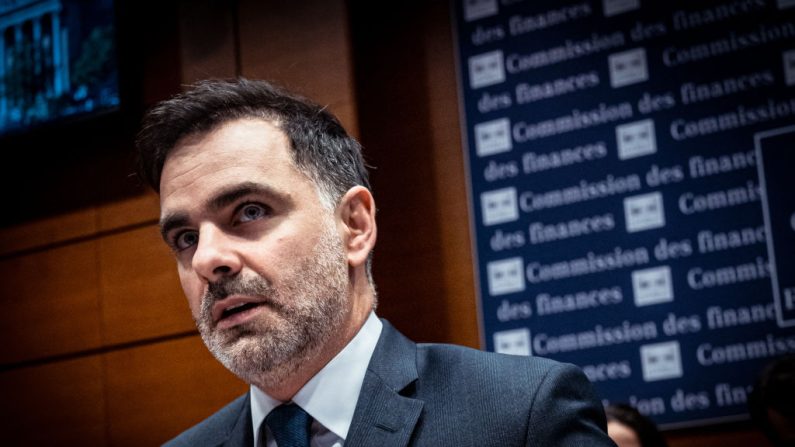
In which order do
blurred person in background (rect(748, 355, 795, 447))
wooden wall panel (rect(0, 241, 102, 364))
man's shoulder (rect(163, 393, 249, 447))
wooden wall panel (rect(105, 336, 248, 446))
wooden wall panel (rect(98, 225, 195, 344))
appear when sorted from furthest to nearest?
1. wooden wall panel (rect(0, 241, 102, 364))
2. wooden wall panel (rect(98, 225, 195, 344))
3. wooden wall panel (rect(105, 336, 248, 446))
4. blurred person in background (rect(748, 355, 795, 447))
5. man's shoulder (rect(163, 393, 249, 447))

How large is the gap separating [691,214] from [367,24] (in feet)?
5.50

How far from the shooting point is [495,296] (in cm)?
373

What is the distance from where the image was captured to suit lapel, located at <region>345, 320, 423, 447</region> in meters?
1.62

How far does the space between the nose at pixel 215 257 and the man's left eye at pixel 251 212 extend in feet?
0.16

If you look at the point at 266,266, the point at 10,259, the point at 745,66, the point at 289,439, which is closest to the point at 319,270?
the point at 266,266

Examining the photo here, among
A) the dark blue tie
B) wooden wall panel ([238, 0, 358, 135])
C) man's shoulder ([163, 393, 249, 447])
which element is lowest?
man's shoulder ([163, 393, 249, 447])

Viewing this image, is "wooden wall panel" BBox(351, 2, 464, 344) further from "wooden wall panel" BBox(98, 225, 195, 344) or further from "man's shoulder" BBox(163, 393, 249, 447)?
"man's shoulder" BBox(163, 393, 249, 447)

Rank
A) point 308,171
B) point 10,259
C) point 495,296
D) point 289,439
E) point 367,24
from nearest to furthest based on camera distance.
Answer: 1. point 289,439
2. point 308,171
3. point 495,296
4. point 367,24
5. point 10,259

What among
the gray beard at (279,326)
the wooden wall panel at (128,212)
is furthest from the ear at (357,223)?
the wooden wall panel at (128,212)

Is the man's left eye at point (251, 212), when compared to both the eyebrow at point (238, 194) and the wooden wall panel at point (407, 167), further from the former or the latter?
the wooden wall panel at point (407, 167)

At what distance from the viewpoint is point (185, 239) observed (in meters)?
1.79

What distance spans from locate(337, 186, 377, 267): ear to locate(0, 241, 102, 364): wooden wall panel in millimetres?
3001

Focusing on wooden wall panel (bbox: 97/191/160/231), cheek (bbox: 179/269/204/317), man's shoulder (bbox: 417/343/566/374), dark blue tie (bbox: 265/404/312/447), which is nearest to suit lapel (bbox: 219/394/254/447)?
dark blue tie (bbox: 265/404/312/447)

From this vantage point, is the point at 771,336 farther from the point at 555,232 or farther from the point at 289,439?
the point at 289,439
